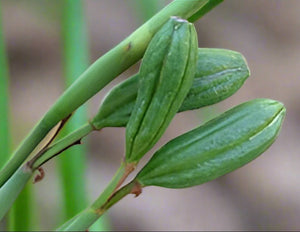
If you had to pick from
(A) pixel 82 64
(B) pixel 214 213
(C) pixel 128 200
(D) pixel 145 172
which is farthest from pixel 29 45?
(D) pixel 145 172

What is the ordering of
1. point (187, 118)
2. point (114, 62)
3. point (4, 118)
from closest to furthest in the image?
point (114, 62) → point (4, 118) → point (187, 118)

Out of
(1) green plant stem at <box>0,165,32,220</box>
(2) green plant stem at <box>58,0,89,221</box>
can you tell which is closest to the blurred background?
(2) green plant stem at <box>58,0,89,221</box>

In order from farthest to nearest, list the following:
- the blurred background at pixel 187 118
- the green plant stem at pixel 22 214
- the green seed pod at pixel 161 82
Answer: the blurred background at pixel 187 118
the green plant stem at pixel 22 214
the green seed pod at pixel 161 82

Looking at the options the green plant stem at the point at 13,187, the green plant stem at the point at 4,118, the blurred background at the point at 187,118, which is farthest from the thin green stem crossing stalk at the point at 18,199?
the blurred background at the point at 187,118

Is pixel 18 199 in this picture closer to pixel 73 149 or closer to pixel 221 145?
pixel 73 149

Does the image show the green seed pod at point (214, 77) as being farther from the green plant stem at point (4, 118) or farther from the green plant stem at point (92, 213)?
the green plant stem at point (4, 118)

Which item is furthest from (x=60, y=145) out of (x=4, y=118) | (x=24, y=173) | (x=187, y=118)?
(x=187, y=118)
